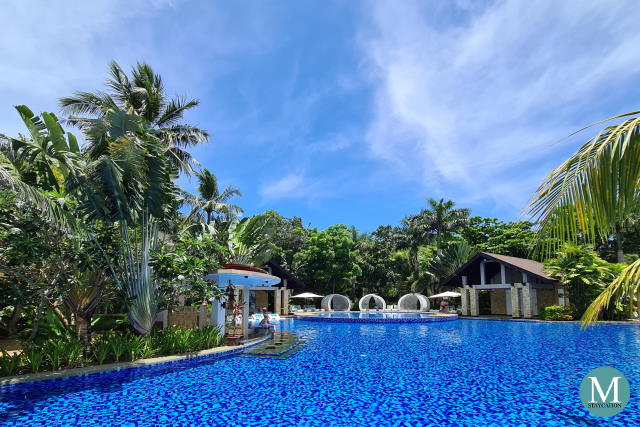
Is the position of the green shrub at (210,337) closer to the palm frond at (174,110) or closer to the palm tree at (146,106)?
the palm tree at (146,106)

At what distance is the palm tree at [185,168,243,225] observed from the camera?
92.6 feet

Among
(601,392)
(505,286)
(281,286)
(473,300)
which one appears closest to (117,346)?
(601,392)

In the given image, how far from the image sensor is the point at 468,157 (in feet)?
54.6

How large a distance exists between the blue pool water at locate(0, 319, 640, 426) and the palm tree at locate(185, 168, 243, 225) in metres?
17.0

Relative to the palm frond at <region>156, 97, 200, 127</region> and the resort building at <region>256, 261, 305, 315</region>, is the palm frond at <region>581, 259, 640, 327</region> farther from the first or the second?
the resort building at <region>256, 261, 305, 315</region>

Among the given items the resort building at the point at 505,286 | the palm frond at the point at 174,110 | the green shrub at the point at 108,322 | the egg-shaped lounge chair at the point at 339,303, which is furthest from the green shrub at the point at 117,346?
the egg-shaped lounge chair at the point at 339,303

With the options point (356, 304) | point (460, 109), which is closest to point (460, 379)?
point (460, 109)

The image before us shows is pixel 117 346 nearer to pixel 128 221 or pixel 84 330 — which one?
pixel 84 330

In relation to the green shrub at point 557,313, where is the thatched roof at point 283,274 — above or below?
above

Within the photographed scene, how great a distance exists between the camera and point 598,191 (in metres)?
2.96

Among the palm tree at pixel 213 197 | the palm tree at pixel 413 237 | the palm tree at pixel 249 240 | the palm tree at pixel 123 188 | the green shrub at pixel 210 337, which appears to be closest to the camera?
the palm tree at pixel 123 188

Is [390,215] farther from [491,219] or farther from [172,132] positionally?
[172,132]
